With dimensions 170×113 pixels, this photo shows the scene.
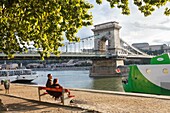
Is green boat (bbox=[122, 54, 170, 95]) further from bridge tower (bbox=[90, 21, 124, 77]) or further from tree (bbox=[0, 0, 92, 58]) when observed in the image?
bridge tower (bbox=[90, 21, 124, 77])

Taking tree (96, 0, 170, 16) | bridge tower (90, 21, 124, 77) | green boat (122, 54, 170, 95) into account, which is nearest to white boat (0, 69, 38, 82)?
bridge tower (90, 21, 124, 77)

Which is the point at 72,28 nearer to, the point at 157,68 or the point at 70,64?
the point at 157,68

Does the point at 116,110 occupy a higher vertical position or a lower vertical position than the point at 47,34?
lower

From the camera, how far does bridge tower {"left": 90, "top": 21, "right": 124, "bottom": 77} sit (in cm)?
7262

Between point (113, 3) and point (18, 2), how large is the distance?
3.28 metres

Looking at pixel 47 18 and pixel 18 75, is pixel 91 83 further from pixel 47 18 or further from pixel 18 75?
pixel 47 18

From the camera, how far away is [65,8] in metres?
7.95

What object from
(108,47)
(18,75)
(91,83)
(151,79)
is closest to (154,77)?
(151,79)

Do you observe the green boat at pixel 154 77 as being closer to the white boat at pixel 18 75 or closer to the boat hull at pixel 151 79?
the boat hull at pixel 151 79

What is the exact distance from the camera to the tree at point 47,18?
7.68m

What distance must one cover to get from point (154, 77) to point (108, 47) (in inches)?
2706

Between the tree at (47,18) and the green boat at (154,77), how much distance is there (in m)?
10.6

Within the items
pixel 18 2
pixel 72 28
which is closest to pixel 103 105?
pixel 72 28

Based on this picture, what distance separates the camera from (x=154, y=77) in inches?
750
